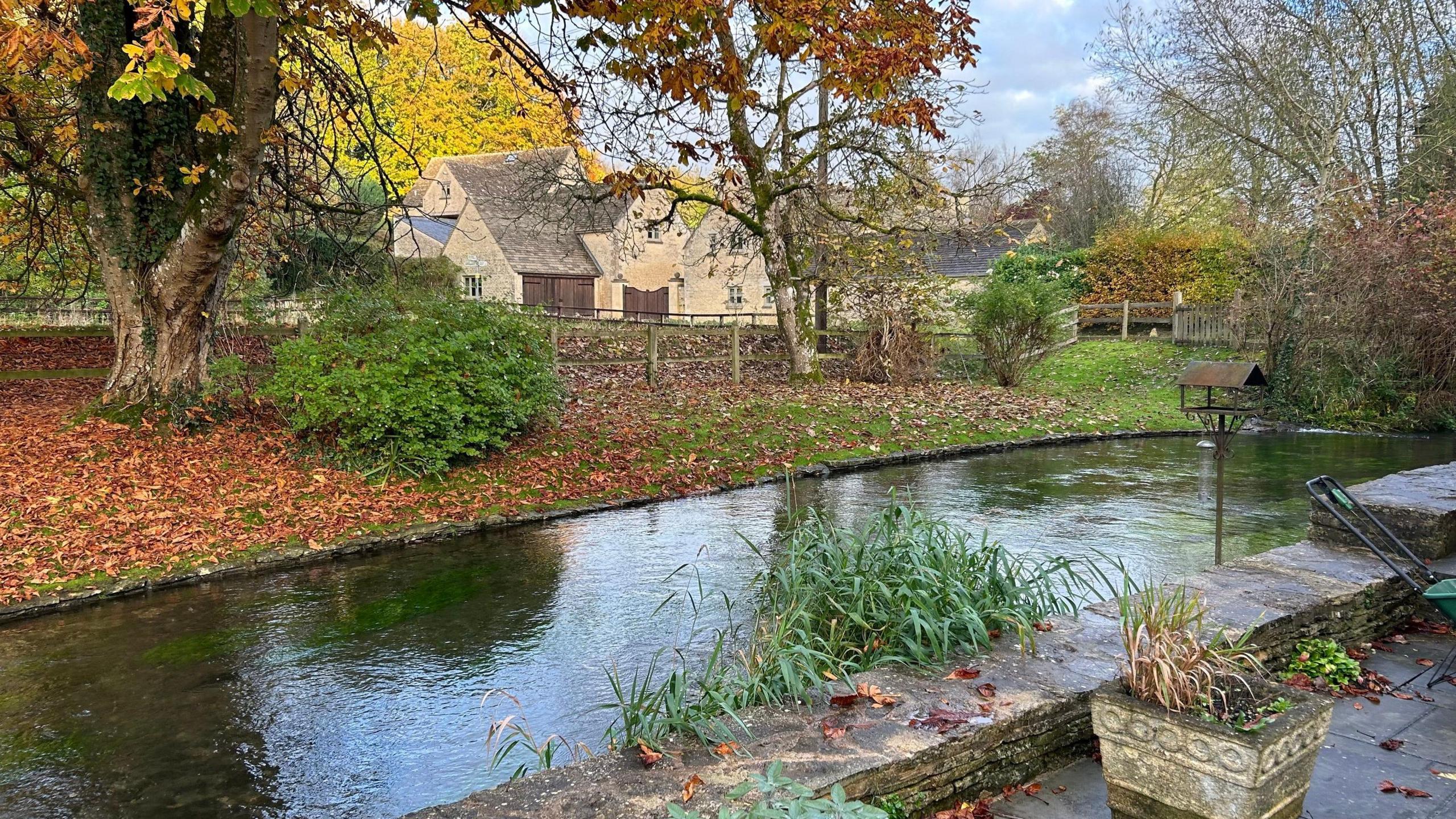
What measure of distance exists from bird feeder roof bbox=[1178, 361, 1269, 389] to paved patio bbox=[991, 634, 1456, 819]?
218 cm

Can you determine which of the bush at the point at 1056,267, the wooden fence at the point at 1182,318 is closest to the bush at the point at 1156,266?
the bush at the point at 1056,267

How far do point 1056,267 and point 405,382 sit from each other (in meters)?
26.8

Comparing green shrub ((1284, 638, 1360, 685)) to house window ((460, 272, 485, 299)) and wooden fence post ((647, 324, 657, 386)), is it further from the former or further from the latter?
house window ((460, 272, 485, 299))

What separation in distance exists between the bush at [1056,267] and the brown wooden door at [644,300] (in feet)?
52.8

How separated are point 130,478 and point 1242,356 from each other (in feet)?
70.8

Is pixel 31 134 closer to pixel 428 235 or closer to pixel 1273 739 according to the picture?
pixel 1273 739

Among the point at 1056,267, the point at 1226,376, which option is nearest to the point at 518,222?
the point at 1056,267

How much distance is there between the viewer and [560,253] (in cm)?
3809

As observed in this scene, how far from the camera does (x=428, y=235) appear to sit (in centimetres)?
3800

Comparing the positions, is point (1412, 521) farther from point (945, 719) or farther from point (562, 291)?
point (562, 291)

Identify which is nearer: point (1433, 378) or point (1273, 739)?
point (1273, 739)

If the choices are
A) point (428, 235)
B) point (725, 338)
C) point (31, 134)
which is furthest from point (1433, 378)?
point (428, 235)

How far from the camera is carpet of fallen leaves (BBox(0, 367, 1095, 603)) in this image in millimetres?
7367

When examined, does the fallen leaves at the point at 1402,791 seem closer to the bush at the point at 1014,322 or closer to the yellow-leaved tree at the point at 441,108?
the bush at the point at 1014,322
